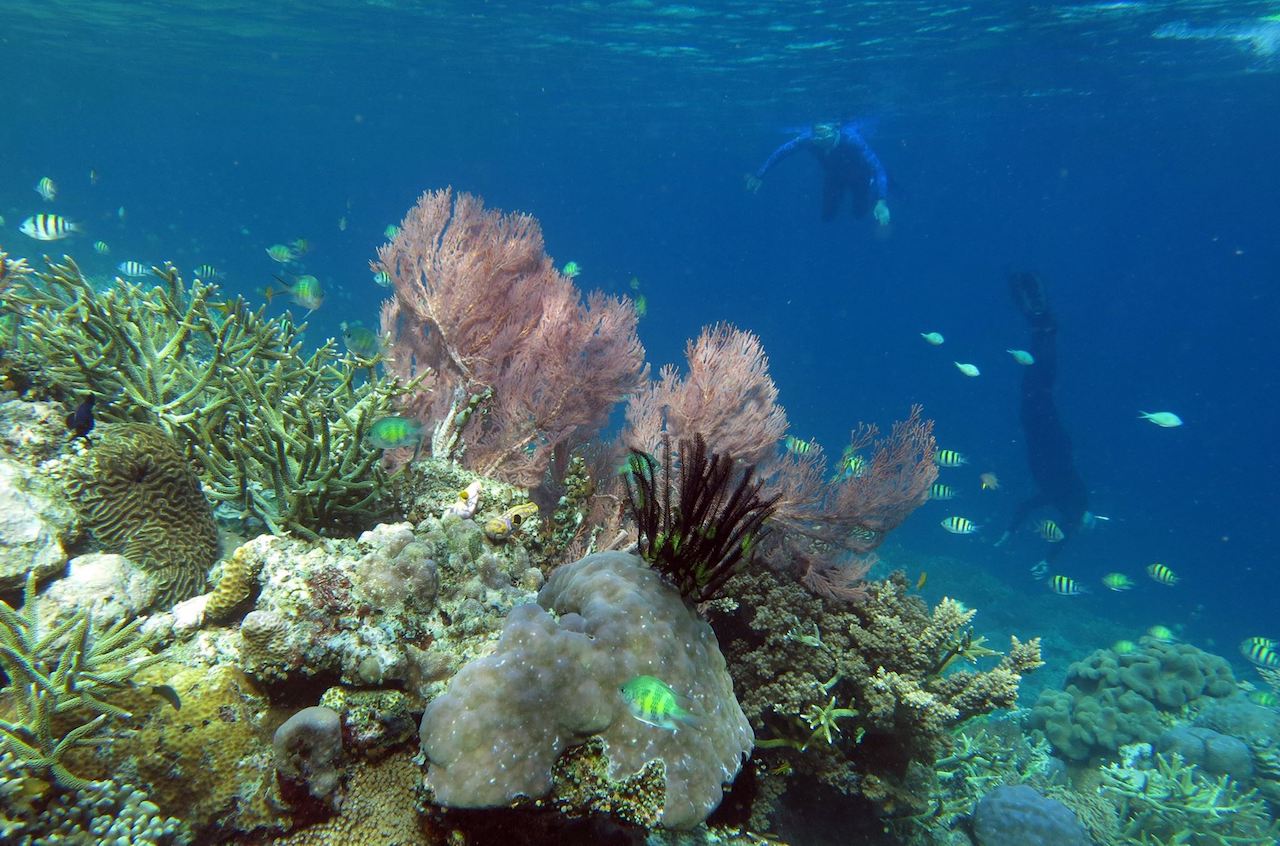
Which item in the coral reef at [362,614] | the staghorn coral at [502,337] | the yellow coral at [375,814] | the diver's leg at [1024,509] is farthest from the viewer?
the diver's leg at [1024,509]

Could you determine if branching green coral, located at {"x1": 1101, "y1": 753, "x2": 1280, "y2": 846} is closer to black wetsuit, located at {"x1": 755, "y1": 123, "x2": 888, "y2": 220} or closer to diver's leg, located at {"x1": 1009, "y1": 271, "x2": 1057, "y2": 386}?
diver's leg, located at {"x1": 1009, "y1": 271, "x2": 1057, "y2": 386}

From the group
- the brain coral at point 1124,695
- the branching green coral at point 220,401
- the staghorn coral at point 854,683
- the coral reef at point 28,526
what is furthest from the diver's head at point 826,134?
the coral reef at point 28,526

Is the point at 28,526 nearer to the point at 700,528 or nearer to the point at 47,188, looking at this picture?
the point at 700,528

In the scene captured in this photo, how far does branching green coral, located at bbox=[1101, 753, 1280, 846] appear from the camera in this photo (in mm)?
7875

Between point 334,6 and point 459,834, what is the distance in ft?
112

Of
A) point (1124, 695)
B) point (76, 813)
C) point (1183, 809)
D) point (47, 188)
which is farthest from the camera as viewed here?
point (47, 188)

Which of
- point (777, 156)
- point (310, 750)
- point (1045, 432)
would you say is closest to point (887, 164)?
point (777, 156)

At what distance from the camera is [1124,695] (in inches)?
406

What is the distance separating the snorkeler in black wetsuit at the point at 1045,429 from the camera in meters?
20.3

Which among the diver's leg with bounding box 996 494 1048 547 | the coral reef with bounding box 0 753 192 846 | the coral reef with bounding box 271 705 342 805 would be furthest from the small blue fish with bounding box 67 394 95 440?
the diver's leg with bounding box 996 494 1048 547

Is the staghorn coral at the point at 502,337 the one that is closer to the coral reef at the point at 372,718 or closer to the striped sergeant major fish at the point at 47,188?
the coral reef at the point at 372,718

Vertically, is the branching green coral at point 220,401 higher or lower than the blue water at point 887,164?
lower

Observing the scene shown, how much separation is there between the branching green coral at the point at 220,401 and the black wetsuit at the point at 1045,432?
21715 mm

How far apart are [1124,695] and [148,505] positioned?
44.2 feet
